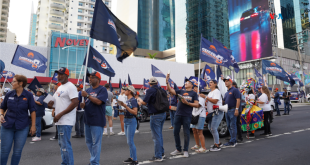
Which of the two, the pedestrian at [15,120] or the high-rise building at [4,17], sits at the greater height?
the high-rise building at [4,17]

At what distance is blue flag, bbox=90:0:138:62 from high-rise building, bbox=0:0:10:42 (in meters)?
89.6

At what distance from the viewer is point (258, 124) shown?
312 inches

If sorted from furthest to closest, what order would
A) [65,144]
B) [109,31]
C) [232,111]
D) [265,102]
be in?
[265,102], [232,111], [109,31], [65,144]

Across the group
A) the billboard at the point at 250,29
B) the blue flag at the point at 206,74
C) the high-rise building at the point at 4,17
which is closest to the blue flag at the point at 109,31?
the blue flag at the point at 206,74

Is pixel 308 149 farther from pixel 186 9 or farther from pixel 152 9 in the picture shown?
pixel 152 9

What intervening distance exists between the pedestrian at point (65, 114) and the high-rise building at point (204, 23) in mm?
63825

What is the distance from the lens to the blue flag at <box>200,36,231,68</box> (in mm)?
9781

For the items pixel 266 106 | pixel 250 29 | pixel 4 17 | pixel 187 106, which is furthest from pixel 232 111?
pixel 4 17

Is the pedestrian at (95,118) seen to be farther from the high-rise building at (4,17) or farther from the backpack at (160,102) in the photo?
the high-rise building at (4,17)

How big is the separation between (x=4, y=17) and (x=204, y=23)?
7398 cm

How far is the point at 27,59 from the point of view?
1096 cm

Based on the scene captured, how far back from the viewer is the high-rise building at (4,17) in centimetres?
7838

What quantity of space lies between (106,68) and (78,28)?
7170 centimetres

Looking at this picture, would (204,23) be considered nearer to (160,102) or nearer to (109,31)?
(109,31)
